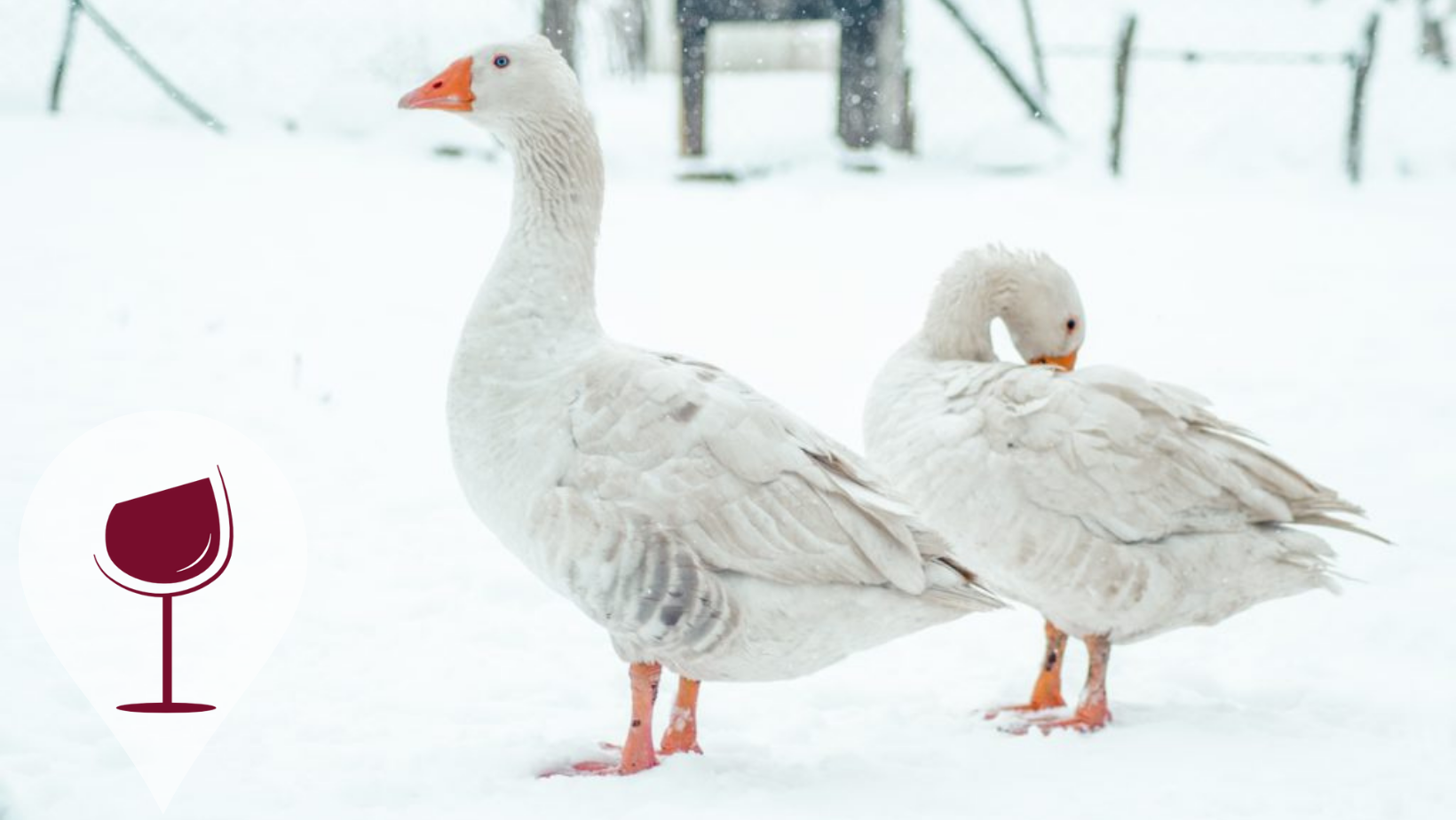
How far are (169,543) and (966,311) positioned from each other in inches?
110

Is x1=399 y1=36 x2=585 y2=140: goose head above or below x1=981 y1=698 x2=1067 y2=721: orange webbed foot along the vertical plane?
above

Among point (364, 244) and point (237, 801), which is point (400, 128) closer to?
point (364, 244)

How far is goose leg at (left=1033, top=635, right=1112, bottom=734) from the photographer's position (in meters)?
4.43

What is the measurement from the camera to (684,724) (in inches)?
162

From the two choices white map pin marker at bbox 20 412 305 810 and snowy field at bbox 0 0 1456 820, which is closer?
snowy field at bbox 0 0 1456 820

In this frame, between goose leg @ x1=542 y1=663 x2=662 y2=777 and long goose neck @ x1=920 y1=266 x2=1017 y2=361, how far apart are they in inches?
70.6

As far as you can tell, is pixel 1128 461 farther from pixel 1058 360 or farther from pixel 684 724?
pixel 684 724

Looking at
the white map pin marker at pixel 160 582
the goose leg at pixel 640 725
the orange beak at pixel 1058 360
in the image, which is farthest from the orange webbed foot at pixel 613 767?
the orange beak at pixel 1058 360

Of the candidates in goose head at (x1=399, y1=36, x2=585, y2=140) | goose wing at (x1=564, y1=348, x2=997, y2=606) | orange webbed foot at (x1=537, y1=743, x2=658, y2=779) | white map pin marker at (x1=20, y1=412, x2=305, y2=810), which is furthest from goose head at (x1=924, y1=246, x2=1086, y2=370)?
white map pin marker at (x1=20, y1=412, x2=305, y2=810)

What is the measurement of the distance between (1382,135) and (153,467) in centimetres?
1295

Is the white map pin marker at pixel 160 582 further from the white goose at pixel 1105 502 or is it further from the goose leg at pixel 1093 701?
the goose leg at pixel 1093 701

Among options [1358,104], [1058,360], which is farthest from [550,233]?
[1358,104]

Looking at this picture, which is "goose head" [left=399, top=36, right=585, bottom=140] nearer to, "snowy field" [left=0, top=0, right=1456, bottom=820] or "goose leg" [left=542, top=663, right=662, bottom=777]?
"goose leg" [left=542, top=663, right=662, bottom=777]

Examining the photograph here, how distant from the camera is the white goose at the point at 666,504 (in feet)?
12.0
